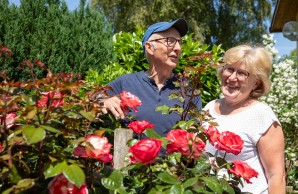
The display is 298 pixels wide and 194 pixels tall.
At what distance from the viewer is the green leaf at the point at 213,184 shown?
1.42 meters

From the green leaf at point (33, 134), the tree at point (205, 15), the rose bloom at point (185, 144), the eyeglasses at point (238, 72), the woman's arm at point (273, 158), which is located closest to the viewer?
the green leaf at point (33, 134)

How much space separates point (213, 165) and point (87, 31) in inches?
236

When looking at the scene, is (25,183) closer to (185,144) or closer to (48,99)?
(48,99)

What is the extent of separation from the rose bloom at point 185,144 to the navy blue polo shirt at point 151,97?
0.85 m

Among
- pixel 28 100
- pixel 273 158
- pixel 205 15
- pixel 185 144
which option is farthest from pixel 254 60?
pixel 205 15

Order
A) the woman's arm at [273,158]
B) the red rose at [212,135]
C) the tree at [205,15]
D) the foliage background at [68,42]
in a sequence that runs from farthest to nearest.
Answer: the tree at [205,15], the foliage background at [68,42], the woman's arm at [273,158], the red rose at [212,135]

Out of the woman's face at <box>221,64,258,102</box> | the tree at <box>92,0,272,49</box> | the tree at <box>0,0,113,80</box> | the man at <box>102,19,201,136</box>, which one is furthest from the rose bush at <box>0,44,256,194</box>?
the tree at <box>92,0,272,49</box>

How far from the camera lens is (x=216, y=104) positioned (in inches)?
97.2

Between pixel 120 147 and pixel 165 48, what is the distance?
3.35 ft

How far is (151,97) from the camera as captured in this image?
99.9 inches

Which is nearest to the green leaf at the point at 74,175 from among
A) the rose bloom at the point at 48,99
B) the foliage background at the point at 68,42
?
the rose bloom at the point at 48,99

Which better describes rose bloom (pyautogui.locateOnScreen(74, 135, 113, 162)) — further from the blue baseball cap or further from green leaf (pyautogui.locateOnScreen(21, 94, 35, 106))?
the blue baseball cap

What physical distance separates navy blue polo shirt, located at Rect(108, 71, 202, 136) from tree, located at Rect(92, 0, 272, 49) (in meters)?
15.8

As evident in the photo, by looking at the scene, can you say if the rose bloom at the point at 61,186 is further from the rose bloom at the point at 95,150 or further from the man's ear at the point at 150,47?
the man's ear at the point at 150,47
